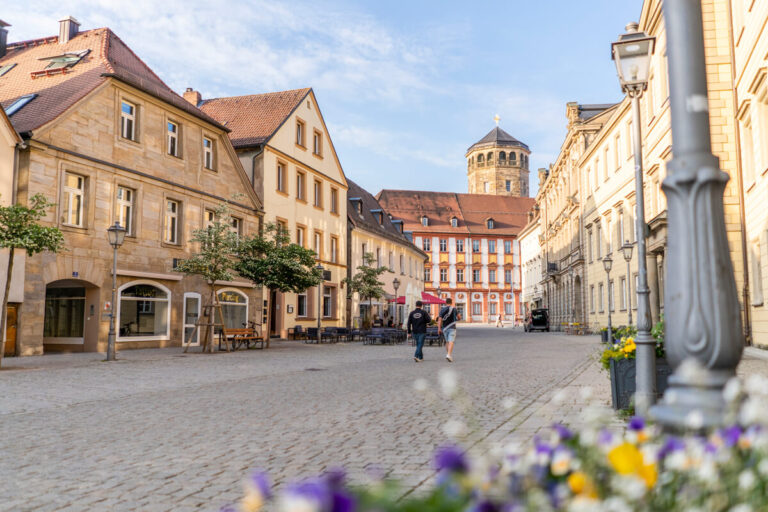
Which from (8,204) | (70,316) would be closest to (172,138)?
(70,316)

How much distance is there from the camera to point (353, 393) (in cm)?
1105

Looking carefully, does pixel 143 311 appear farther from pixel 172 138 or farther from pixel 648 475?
pixel 648 475

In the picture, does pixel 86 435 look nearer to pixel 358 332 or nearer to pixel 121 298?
pixel 121 298

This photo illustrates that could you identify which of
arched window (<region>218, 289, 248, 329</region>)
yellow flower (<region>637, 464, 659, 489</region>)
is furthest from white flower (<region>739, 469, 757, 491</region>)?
arched window (<region>218, 289, 248, 329</region>)

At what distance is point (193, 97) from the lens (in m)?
37.0

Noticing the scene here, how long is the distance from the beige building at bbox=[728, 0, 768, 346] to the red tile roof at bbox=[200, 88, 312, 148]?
19198mm

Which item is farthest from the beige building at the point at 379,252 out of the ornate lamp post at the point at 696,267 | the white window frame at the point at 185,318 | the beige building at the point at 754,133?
the ornate lamp post at the point at 696,267

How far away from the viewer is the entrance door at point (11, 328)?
18.5 metres

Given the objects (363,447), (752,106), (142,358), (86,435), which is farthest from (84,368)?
(752,106)

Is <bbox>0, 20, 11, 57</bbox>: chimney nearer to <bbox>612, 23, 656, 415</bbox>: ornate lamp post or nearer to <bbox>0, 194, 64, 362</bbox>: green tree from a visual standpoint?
<bbox>0, 194, 64, 362</bbox>: green tree

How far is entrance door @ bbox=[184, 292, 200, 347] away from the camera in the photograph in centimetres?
2512

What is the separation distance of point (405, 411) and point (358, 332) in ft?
75.3

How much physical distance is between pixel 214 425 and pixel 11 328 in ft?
43.9

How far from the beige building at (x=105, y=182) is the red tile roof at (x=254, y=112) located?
163 inches
